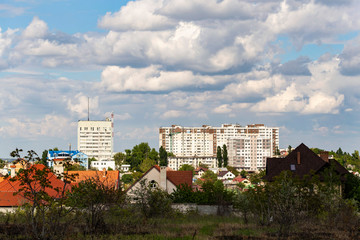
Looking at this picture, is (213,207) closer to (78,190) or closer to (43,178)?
(78,190)

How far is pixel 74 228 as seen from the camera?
1897cm

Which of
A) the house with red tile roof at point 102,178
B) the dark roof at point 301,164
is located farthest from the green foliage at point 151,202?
the dark roof at point 301,164

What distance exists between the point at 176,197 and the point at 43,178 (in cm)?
2676

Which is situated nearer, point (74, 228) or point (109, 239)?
point (109, 239)

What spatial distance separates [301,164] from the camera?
48406 millimetres

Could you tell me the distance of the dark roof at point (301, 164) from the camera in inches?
1869

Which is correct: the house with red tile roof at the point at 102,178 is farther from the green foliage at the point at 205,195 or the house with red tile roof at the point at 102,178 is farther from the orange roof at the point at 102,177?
the green foliage at the point at 205,195

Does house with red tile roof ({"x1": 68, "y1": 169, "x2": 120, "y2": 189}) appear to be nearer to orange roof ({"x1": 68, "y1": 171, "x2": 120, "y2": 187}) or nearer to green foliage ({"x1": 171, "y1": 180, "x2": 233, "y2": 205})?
orange roof ({"x1": 68, "y1": 171, "x2": 120, "y2": 187})

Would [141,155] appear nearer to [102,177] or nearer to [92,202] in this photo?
[102,177]

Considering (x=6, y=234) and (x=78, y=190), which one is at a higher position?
(x=78, y=190)

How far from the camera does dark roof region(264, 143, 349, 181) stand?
47469 mm

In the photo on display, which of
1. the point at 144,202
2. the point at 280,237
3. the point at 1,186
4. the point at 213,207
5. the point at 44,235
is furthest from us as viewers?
the point at 1,186

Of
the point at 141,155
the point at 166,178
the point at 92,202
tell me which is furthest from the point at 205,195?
the point at 141,155

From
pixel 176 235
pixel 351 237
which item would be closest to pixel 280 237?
pixel 351 237
